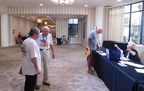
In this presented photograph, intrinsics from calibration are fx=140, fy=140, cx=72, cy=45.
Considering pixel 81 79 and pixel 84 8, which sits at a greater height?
pixel 84 8

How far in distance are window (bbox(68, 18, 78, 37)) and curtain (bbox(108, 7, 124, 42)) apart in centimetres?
580

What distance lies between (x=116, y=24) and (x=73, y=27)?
21.9 feet

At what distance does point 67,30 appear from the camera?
15.2 metres

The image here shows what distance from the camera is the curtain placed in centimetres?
890

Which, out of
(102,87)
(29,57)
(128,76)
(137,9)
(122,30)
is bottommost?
(102,87)

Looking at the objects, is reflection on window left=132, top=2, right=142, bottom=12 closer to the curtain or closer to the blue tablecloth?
the curtain

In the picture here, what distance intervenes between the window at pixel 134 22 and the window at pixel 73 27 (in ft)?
23.5

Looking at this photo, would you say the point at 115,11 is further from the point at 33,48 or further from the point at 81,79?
the point at 33,48

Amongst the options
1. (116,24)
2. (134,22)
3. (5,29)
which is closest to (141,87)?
(134,22)

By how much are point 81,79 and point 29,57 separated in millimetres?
2229

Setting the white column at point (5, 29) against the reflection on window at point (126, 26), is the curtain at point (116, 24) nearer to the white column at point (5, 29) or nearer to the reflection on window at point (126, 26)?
the reflection on window at point (126, 26)

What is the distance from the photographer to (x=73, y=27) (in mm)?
15336

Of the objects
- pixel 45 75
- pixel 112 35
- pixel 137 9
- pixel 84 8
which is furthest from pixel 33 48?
pixel 84 8

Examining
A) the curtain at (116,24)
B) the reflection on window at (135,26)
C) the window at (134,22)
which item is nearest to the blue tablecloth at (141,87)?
the window at (134,22)
